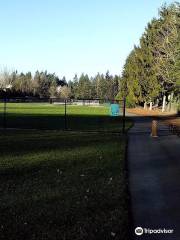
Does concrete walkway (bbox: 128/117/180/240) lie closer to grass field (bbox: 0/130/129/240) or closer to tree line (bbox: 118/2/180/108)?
grass field (bbox: 0/130/129/240)

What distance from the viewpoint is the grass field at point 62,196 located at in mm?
6812

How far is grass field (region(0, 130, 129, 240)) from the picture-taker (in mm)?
6812

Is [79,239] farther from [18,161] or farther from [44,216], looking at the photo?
[18,161]

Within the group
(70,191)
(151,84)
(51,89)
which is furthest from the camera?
(51,89)

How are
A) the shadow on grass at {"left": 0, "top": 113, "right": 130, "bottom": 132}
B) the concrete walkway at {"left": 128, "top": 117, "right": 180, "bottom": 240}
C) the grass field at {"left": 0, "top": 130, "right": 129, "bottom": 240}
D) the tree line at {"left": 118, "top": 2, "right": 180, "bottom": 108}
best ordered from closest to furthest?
the grass field at {"left": 0, "top": 130, "right": 129, "bottom": 240}
the concrete walkway at {"left": 128, "top": 117, "right": 180, "bottom": 240}
the shadow on grass at {"left": 0, "top": 113, "right": 130, "bottom": 132}
the tree line at {"left": 118, "top": 2, "right": 180, "bottom": 108}

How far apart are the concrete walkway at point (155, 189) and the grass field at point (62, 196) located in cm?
27

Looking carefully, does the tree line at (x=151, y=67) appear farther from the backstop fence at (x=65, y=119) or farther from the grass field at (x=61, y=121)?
the grass field at (x=61, y=121)

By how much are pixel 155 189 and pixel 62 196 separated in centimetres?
225

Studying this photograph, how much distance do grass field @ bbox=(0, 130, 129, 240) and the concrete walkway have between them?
271 mm

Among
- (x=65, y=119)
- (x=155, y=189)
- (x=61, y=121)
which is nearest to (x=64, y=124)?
(x=61, y=121)

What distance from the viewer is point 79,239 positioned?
6395mm

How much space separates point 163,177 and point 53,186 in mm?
3170

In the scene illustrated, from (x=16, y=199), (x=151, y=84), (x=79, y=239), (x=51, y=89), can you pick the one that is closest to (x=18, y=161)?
(x=16, y=199)

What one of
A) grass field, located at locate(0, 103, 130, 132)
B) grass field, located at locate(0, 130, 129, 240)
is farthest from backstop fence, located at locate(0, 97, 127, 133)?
grass field, located at locate(0, 130, 129, 240)
